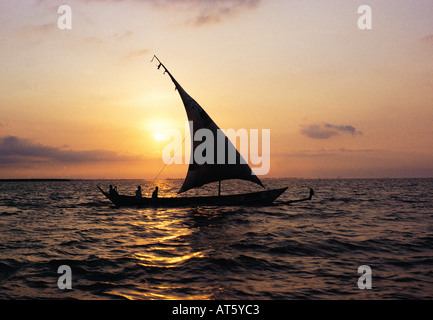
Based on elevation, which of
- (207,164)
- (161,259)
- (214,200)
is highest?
(207,164)

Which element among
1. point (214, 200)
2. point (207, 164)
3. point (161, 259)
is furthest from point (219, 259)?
point (214, 200)

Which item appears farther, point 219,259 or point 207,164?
point 207,164

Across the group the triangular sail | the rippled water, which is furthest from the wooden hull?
the rippled water

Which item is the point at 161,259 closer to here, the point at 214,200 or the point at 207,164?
the point at 207,164

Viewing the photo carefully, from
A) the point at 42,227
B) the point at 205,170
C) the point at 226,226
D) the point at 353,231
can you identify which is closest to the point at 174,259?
the point at 226,226

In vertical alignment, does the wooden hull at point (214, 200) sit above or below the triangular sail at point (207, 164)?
below

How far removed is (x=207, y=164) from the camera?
28375 millimetres

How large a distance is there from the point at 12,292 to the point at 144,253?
5.40 m

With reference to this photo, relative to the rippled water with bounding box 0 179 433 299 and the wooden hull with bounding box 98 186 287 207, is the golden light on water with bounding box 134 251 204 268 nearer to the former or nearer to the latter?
the rippled water with bounding box 0 179 433 299

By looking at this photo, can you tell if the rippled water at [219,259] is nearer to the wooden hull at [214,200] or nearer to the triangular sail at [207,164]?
the wooden hull at [214,200]

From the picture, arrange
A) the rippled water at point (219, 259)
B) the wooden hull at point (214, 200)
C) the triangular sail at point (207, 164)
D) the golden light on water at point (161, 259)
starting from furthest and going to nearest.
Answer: the wooden hull at point (214, 200), the triangular sail at point (207, 164), the golden light on water at point (161, 259), the rippled water at point (219, 259)

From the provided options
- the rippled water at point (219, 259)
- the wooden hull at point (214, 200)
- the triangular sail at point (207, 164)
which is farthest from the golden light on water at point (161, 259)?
the wooden hull at point (214, 200)

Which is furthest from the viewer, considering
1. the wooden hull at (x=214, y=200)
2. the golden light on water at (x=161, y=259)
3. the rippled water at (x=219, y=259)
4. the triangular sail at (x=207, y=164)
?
the wooden hull at (x=214, y=200)

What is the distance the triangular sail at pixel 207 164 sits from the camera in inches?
1093
